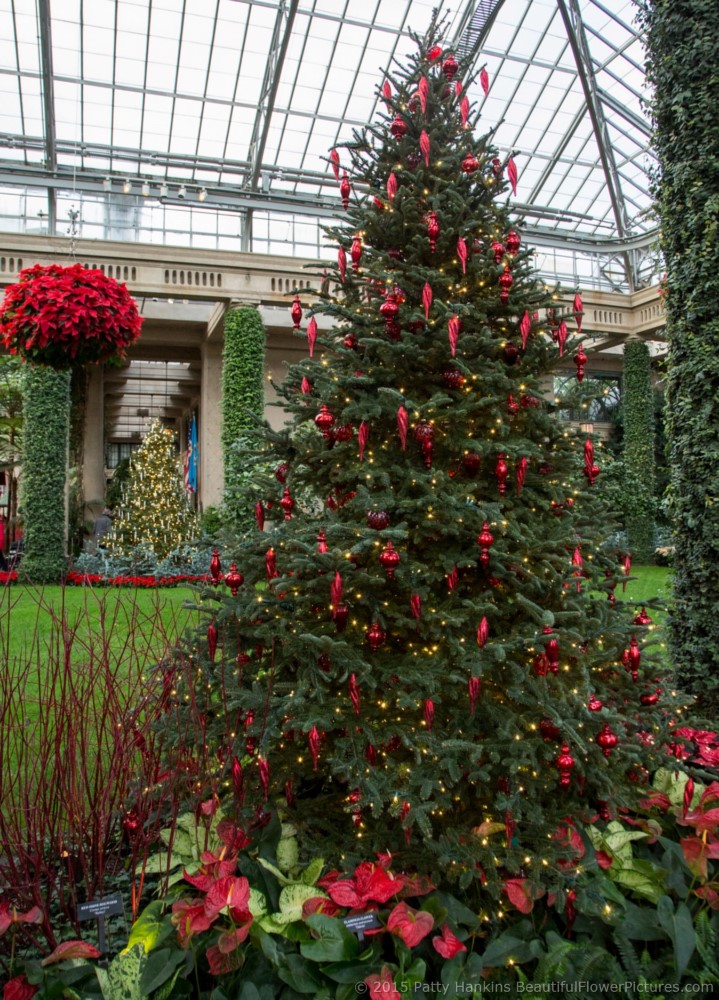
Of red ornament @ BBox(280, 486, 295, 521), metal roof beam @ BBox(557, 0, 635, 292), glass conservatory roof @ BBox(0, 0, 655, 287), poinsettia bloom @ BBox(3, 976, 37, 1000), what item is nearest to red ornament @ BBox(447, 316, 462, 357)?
red ornament @ BBox(280, 486, 295, 521)

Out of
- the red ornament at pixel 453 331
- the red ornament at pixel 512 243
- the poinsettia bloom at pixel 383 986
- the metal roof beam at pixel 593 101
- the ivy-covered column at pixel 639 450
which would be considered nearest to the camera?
the poinsettia bloom at pixel 383 986

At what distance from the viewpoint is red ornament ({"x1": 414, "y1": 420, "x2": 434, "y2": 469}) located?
2.38 m

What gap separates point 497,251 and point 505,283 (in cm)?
14

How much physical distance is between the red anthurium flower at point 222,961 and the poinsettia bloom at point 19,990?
46cm

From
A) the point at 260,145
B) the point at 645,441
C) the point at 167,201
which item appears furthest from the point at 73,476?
the point at 645,441

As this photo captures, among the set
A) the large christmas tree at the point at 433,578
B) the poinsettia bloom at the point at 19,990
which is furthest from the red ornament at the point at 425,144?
the poinsettia bloom at the point at 19,990

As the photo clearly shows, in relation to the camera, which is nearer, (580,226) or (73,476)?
(73,476)

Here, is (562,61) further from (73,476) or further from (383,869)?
(383,869)

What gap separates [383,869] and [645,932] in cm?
82

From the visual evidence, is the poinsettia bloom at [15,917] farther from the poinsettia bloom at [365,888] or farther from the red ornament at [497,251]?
the red ornament at [497,251]

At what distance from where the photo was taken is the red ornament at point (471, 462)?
8.02ft

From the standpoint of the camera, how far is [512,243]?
8.89 ft

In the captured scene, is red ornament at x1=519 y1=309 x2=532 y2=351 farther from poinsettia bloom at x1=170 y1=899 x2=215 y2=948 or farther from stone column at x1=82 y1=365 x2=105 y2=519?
stone column at x1=82 y1=365 x2=105 y2=519

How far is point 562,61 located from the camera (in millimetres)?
17062
